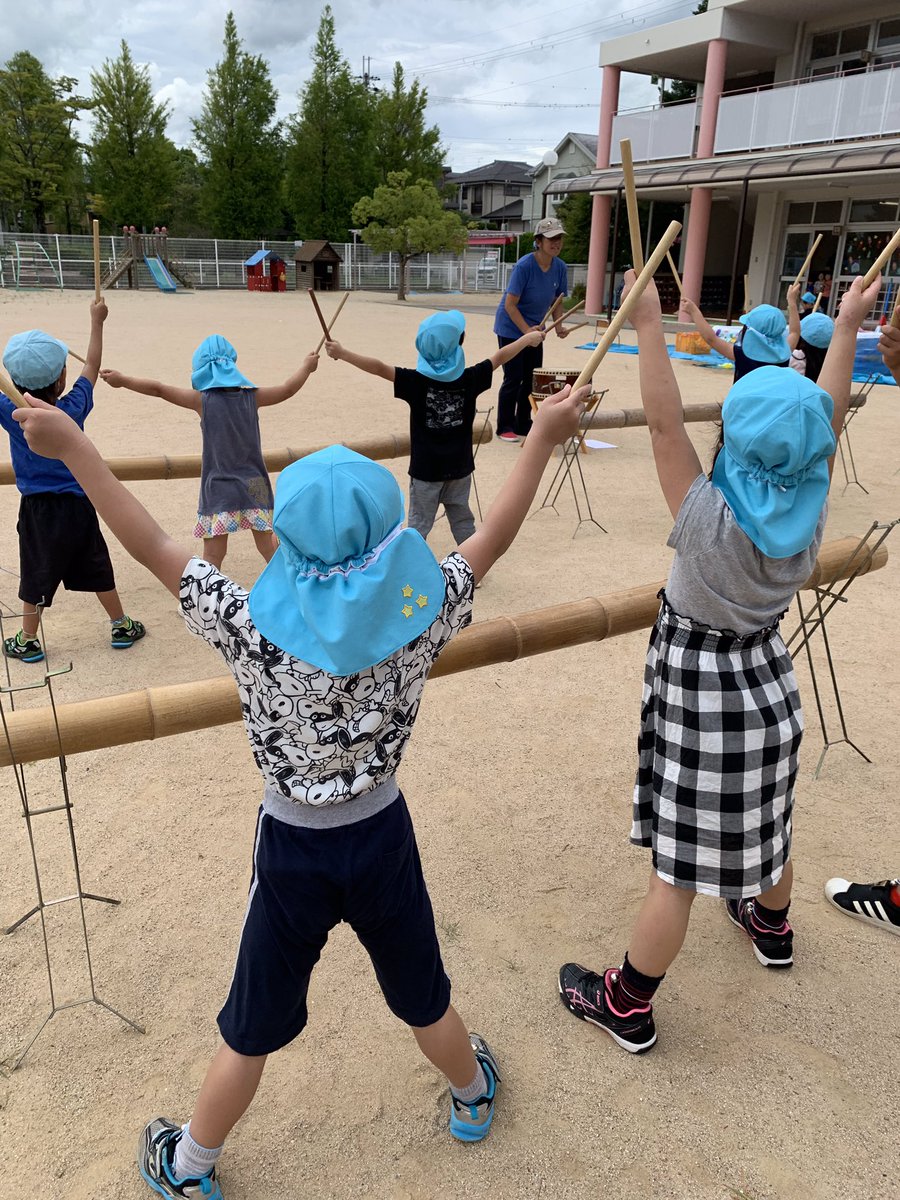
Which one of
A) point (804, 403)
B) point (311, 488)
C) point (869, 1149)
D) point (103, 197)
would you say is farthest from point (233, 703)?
point (103, 197)

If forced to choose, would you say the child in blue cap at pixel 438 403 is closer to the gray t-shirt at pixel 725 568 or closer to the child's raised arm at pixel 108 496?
the gray t-shirt at pixel 725 568

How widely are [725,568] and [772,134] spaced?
1965cm

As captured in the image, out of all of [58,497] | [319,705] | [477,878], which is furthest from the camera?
[58,497]

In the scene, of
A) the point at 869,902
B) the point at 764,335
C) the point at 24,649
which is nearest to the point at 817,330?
the point at 764,335

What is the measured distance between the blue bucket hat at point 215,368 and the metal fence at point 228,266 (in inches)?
1064

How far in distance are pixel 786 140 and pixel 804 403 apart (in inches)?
762

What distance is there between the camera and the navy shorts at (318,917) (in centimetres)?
149

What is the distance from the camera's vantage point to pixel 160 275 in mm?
29125

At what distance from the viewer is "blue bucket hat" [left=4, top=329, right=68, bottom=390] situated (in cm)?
333

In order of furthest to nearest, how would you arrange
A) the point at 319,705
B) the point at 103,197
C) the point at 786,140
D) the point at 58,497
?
the point at 103,197 < the point at 786,140 < the point at 58,497 < the point at 319,705

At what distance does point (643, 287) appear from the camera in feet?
5.43

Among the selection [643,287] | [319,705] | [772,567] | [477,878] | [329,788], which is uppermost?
[643,287]

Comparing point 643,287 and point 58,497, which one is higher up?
point 643,287

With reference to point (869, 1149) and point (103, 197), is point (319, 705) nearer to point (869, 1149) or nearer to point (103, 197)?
point (869, 1149)
